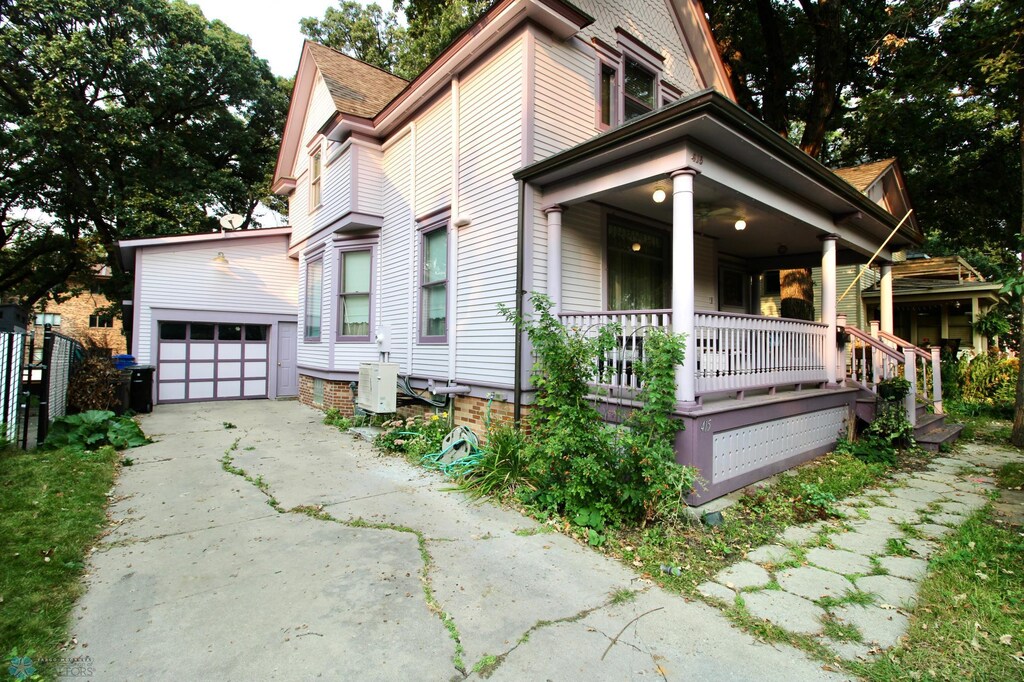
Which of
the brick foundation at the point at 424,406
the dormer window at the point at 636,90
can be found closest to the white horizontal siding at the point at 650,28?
the dormer window at the point at 636,90

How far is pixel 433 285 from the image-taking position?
8242 millimetres

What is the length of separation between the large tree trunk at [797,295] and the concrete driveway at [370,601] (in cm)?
953

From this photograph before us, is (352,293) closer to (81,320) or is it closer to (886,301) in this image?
(886,301)

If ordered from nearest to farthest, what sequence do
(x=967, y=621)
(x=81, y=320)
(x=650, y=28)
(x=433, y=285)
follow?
(x=967, y=621) → (x=433, y=285) → (x=650, y=28) → (x=81, y=320)

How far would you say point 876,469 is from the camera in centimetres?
626

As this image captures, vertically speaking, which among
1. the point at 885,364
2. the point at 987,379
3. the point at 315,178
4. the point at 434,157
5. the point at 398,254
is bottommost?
the point at 987,379

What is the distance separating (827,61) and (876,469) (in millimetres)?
10285

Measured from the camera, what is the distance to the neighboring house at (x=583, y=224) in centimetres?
529

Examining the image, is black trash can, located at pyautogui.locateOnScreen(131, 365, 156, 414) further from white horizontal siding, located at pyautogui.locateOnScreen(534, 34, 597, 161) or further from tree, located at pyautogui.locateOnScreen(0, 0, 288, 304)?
white horizontal siding, located at pyautogui.locateOnScreen(534, 34, 597, 161)

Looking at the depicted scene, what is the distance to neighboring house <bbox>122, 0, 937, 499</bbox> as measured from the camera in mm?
5285

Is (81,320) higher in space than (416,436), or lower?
higher

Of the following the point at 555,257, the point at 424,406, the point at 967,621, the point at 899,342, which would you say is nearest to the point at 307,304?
the point at 424,406

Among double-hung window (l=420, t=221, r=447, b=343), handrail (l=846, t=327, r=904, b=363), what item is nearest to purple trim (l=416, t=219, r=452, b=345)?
double-hung window (l=420, t=221, r=447, b=343)

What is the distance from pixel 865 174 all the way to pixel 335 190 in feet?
40.6
